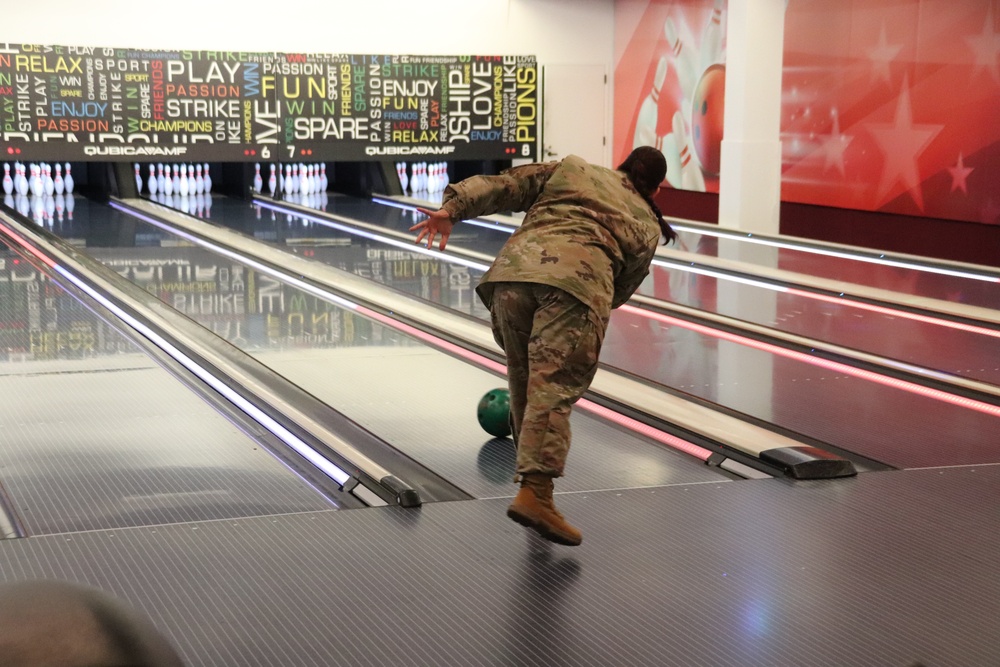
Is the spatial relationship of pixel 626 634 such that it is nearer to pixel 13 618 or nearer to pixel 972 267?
pixel 13 618

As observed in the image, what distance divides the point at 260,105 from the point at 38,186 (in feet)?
7.06

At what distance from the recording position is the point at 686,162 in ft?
37.6

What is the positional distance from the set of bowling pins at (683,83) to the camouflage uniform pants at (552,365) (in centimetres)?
862

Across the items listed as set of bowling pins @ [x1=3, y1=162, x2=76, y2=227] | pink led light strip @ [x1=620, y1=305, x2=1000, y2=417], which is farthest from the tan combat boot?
set of bowling pins @ [x1=3, y1=162, x2=76, y2=227]

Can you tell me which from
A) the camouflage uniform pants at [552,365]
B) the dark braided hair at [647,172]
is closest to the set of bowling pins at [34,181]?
the dark braided hair at [647,172]

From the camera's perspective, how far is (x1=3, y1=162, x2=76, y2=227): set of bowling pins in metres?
10.5

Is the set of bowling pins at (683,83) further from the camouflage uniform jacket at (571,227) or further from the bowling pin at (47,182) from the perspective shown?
the camouflage uniform jacket at (571,227)

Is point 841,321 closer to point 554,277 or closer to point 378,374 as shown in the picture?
point 378,374

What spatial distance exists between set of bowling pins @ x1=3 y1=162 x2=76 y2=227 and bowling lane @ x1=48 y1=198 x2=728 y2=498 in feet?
11.0

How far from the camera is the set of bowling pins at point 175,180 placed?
11.4m

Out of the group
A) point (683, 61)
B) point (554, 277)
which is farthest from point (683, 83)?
point (554, 277)

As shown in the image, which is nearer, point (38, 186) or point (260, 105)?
point (38, 186)

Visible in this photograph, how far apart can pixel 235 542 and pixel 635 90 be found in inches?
411

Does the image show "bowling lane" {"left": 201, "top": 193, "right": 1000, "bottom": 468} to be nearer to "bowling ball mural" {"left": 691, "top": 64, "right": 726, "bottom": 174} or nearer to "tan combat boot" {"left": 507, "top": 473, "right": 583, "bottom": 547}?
"tan combat boot" {"left": 507, "top": 473, "right": 583, "bottom": 547}
